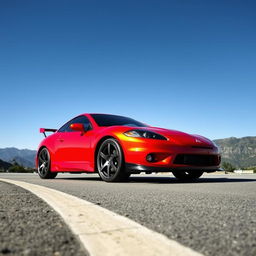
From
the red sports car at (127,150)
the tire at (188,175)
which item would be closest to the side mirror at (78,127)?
the red sports car at (127,150)

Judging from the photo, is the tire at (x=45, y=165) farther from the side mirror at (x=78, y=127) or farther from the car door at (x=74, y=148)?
the side mirror at (x=78, y=127)

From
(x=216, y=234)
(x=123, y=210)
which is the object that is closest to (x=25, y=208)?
(x=123, y=210)

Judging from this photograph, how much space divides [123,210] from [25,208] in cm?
72

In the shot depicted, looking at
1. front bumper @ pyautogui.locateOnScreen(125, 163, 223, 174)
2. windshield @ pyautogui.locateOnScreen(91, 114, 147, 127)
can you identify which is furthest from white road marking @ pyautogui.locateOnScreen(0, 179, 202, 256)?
windshield @ pyautogui.locateOnScreen(91, 114, 147, 127)

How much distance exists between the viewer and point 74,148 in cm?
657

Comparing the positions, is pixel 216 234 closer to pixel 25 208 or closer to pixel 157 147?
pixel 25 208

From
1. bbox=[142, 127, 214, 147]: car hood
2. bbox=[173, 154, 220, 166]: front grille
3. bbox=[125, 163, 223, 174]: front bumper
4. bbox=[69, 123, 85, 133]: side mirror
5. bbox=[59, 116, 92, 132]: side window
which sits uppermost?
bbox=[59, 116, 92, 132]: side window

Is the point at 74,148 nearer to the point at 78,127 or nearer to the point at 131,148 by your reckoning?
the point at 78,127

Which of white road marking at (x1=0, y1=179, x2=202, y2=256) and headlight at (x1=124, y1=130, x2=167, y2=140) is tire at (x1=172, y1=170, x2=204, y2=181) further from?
white road marking at (x1=0, y1=179, x2=202, y2=256)

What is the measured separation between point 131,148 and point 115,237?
3.99 metres

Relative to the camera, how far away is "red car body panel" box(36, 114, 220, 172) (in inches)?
210

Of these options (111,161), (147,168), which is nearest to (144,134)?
(147,168)

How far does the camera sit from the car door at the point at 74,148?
629 centimetres

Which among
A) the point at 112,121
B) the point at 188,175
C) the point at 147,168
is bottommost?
the point at 188,175
